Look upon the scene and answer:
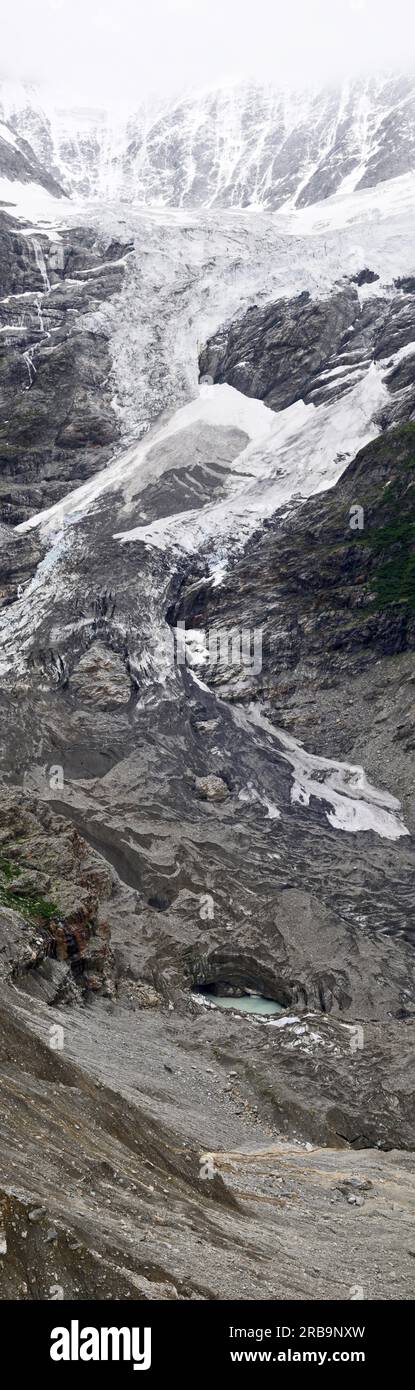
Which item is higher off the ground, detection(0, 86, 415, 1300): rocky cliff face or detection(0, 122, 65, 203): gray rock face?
detection(0, 122, 65, 203): gray rock face

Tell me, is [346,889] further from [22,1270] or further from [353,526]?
[22,1270]

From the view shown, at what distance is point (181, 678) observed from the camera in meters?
80.0

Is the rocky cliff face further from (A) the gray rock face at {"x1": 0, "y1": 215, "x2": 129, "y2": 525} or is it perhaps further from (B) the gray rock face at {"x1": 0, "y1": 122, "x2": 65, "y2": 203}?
(B) the gray rock face at {"x1": 0, "y1": 122, "x2": 65, "y2": 203}

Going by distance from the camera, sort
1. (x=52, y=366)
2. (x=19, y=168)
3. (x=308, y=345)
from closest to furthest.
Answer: (x=308, y=345) < (x=52, y=366) < (x=19, y=168)

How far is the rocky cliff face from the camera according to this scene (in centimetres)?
2409

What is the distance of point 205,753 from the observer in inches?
2872

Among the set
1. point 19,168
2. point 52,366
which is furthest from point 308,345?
point 19,168


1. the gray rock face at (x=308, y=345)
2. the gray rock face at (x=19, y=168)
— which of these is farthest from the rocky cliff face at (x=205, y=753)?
the gray rock face at (x=19, y=168)

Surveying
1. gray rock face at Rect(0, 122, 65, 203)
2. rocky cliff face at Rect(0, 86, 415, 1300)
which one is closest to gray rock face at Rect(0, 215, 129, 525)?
rocky cliff face at Rect(0, 86, 415, 1300)

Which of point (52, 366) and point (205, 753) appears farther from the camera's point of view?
point (52, 366)

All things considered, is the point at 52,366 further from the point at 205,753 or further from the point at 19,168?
the point at 19,168

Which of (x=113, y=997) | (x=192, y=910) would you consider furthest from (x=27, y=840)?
(x=192, y=910)

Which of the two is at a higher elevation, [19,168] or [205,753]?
[19,168]

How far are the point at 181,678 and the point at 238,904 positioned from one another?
2520 centimetres
